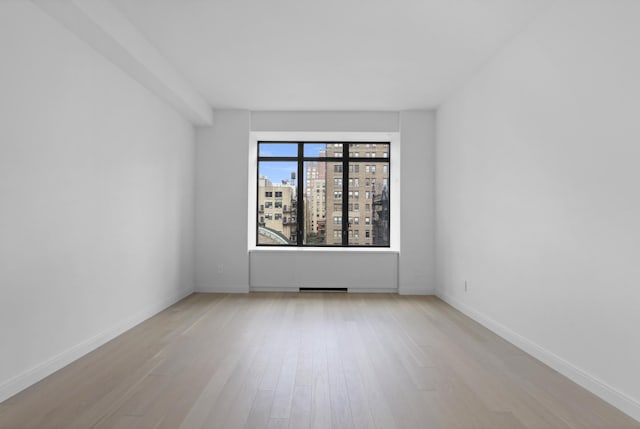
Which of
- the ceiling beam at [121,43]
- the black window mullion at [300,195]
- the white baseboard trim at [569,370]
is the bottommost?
the white baseboard trim at [569,370]

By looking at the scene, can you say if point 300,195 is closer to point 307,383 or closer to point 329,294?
point 329,294

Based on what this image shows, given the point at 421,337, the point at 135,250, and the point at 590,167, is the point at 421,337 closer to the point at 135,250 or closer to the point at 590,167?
the point at 590,167

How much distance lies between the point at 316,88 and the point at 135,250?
2.81m

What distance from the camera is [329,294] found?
553cm

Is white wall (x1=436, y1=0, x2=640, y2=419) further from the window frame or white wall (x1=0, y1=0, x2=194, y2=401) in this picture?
white wall (x1=0, y1=0, x2=194, y2=401)

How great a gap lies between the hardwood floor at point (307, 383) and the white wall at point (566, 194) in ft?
0.90

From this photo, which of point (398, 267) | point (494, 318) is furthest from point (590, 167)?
point (398, 267)

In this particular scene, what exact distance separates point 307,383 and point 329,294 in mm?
3036

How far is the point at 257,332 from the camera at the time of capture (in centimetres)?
364

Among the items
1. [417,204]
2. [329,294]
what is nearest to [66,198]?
[329,294]

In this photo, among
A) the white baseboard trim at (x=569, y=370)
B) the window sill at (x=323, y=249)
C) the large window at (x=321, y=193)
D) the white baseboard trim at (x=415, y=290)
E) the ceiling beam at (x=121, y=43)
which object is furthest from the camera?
the large window at (x=321, y=193)

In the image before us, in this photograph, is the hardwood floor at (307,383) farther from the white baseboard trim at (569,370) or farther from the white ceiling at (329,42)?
the white ceiling at (329,42)

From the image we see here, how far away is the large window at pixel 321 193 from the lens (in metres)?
6.29

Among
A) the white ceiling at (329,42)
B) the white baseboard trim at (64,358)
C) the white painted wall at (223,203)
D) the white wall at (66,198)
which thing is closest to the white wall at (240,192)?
the white painted wall at (223,203)
